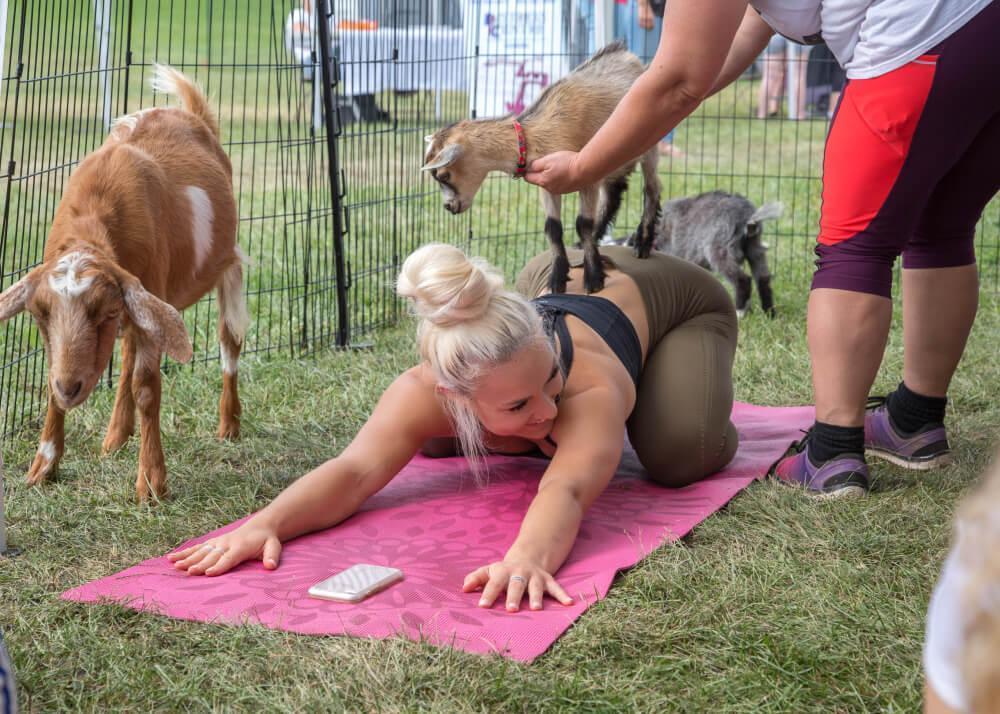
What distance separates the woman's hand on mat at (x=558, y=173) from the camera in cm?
302

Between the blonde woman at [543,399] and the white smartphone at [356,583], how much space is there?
0.18m

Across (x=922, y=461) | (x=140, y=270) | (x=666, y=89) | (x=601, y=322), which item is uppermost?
(x=666, y=89)

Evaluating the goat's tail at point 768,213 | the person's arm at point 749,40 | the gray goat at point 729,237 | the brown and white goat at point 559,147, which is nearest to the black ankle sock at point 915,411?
the brown and white goat at point 559,147

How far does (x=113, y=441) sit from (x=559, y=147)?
5.59ft

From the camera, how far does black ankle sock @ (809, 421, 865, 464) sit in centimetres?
297

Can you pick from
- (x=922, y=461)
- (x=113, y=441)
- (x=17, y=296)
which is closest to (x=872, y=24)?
(x=922, y=461)

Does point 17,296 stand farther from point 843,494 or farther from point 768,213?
point 768,213

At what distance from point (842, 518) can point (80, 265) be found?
2.02 metres

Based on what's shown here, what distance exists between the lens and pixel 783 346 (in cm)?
473

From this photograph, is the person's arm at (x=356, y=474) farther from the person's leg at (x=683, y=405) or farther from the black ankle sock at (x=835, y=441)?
the black ankle sock at (x=835, y=441)

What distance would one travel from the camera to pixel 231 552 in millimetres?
2525

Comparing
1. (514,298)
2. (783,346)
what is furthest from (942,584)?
(783,346)

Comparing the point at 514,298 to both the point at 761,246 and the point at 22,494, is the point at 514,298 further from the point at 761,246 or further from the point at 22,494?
the point at 761,246

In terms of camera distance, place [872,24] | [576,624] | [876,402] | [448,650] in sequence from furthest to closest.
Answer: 1. [876,402]
2. [872,24]
3. [576,624]
4. [448,650]
